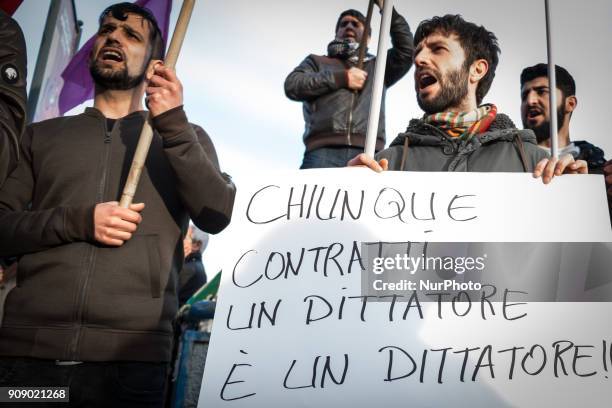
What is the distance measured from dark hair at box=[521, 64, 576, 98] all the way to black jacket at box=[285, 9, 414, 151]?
0.84 m

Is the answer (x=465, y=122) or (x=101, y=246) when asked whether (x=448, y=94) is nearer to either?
(x=465, y=122)

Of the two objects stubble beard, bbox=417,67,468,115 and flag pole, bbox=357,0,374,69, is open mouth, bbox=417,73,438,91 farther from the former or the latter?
flag pole, bbox=357,0,374,69

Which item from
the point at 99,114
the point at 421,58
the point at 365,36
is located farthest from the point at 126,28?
the point at 365,36

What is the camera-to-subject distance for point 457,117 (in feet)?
7.14

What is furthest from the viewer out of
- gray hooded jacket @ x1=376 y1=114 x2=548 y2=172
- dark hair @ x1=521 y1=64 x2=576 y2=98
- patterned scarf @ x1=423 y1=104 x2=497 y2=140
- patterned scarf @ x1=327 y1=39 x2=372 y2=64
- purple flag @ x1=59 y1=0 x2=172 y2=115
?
patterned scarf @ x1=327 y1=39 x2=372 y2=64

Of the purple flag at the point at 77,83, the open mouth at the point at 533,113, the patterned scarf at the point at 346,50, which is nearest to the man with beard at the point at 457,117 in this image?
the open mouth at the point at 533,113

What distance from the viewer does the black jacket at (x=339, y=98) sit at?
3.57 meters

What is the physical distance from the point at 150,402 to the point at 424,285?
999mm

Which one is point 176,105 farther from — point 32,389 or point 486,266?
point 486,266

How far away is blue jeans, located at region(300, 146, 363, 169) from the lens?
3520 mm

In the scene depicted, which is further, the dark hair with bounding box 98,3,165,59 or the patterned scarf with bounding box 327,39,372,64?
the patterned scarf with bounding box 327,39,372,64

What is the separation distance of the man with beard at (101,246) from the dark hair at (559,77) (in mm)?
2469


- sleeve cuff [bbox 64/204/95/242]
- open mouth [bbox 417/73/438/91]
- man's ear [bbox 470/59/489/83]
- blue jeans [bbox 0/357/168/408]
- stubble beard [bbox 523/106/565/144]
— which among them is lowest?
blue jeans [bbox 0/357/168/408]

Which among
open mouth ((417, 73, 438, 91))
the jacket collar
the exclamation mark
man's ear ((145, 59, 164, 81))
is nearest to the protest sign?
the exclamation mark
